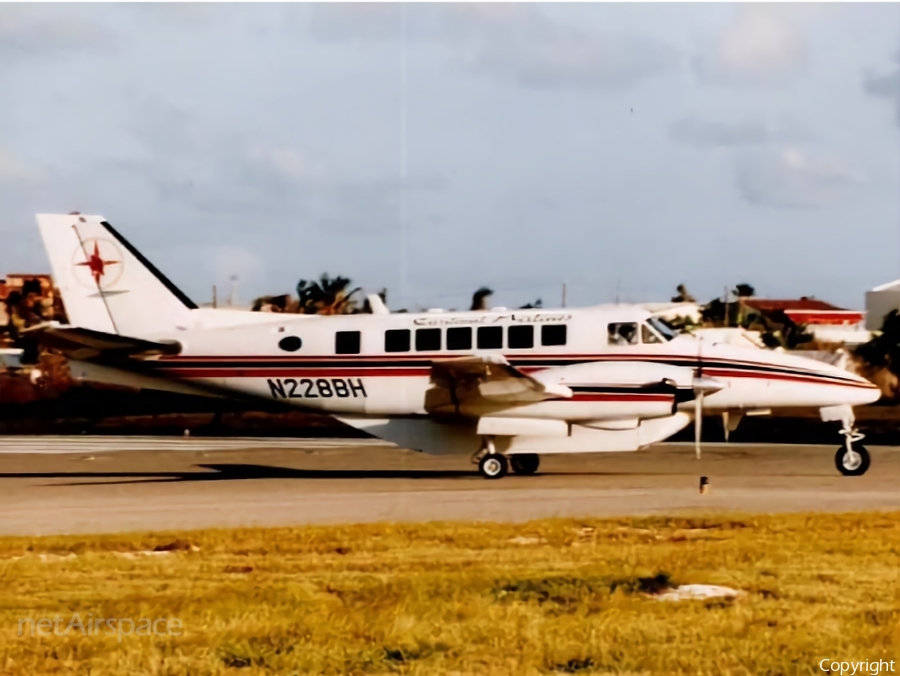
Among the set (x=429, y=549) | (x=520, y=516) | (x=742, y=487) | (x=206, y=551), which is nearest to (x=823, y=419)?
(x=742, y=487)

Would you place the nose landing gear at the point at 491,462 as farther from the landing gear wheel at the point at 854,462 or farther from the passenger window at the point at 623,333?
the landing gear wheel at the point at 854,462

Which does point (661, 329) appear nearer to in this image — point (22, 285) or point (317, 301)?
point (317, 301)

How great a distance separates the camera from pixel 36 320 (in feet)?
82.6

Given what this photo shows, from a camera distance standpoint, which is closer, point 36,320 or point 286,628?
point 286,628

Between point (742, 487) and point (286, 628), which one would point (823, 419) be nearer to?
point (742, 487)

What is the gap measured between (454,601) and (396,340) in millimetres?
10920

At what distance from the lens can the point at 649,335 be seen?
727 inches

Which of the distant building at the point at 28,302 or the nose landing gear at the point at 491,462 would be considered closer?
the nose landing gear at the point at 491,462

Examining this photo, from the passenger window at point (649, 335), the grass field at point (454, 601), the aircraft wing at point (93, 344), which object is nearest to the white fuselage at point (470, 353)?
the passenger window at point (649, 335)

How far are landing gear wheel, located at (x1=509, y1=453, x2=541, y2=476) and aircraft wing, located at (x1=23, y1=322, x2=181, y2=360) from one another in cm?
582

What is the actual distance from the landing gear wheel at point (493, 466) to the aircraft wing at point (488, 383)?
34.6 inches

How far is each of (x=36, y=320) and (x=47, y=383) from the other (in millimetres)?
2168

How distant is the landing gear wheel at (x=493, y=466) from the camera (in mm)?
18625

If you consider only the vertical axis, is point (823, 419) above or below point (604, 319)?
below
